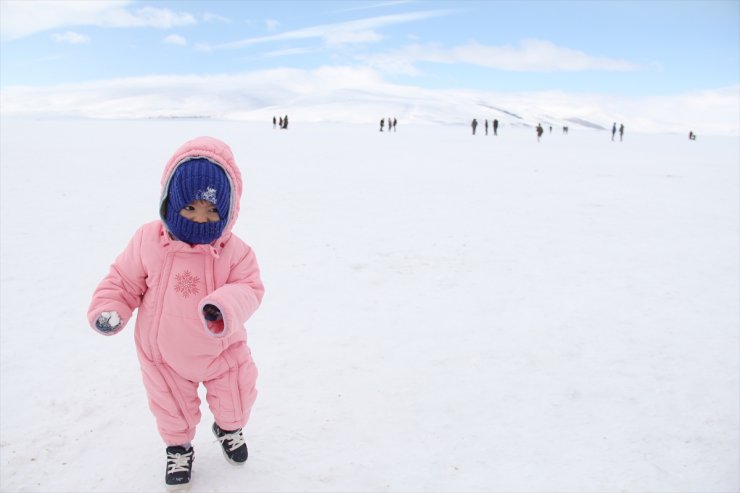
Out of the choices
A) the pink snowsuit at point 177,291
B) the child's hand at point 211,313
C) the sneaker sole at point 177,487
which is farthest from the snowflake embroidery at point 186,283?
the sneaker sole at point 177,487

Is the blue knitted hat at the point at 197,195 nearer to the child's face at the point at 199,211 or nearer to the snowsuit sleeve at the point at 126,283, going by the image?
the child's face at the point at 199,211

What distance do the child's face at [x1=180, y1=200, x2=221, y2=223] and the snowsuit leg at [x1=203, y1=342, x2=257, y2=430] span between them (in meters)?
0.53

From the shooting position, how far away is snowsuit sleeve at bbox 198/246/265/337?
1718mm

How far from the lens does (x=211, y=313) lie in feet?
5.70

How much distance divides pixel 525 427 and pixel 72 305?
10.7ft

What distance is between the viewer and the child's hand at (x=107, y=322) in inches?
73.1

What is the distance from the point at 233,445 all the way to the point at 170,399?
0.33 m

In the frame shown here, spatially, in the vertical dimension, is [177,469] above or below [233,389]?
→ below

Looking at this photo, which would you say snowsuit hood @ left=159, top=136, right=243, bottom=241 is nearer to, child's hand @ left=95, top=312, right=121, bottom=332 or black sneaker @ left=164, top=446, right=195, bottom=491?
child's hand @ left=95, top=312, right=121, bottom=332

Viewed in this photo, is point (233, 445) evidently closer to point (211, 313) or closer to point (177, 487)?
point (177, 487)

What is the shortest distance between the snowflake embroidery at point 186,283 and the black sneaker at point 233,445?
634 mm

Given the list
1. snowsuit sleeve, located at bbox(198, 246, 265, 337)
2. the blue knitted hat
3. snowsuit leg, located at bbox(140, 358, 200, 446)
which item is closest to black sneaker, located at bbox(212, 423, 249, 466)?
snowsuit leg, located at bbox(140, 358, 200, 446)

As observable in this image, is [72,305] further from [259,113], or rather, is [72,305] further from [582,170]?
[259,113]

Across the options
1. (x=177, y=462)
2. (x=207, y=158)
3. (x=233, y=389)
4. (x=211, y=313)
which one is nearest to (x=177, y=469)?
(x=177, y=462)
